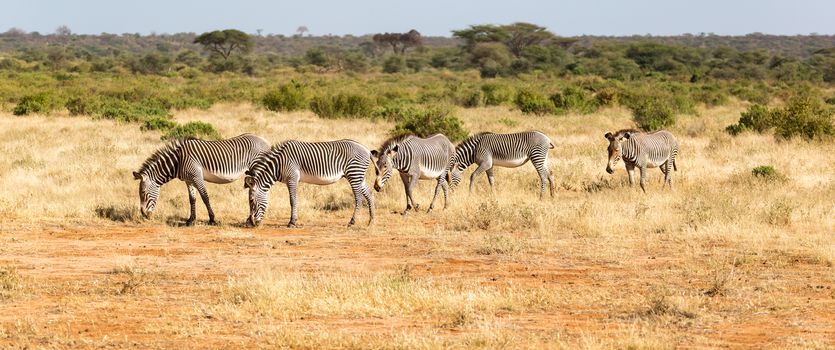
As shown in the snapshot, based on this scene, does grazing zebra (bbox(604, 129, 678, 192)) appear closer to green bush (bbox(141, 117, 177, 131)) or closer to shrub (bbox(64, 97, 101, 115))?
green bush (bbox(141, 117, 177, 131))

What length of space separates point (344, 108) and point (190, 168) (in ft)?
59.2

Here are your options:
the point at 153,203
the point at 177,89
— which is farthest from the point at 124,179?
the point at 177,89

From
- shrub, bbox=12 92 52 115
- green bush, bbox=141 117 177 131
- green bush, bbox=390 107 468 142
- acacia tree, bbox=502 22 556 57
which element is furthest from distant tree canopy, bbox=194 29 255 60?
green bush, bbox=390 107 468 142

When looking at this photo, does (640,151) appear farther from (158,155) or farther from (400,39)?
(400,39)

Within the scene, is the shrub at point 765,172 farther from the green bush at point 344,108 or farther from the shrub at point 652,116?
the green bush at point 344,108

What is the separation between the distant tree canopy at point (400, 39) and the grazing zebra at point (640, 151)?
9755cm

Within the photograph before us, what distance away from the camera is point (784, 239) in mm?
12492

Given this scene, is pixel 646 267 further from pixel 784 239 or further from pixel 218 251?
pixel 218 251

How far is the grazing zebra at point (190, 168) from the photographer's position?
14359 millimetres

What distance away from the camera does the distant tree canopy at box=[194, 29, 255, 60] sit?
8838cm

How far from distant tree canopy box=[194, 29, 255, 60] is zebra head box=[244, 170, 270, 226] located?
75.0 meters

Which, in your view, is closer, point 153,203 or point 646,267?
point 646,267

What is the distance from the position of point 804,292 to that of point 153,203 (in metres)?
8.85

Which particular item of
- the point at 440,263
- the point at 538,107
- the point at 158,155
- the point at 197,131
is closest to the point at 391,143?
the point at 158,155
